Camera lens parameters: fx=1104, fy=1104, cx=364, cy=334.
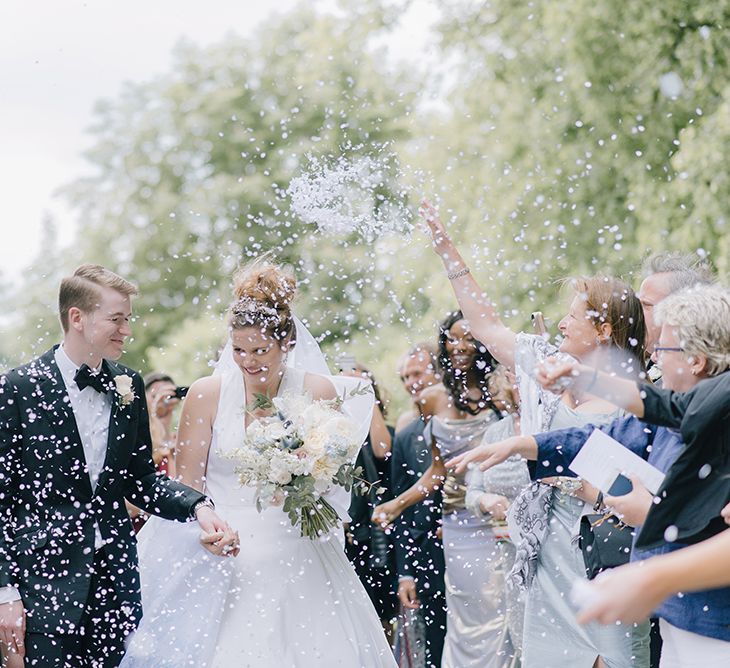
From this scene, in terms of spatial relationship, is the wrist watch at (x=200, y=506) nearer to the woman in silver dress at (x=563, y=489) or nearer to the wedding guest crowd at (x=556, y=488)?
the wedding guest crowd at (x=556, y=488)

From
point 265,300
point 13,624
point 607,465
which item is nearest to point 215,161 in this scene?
point 265,300

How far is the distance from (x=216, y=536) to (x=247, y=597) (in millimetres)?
360

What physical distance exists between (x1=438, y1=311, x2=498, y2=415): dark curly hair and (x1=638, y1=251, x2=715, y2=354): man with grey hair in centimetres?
130

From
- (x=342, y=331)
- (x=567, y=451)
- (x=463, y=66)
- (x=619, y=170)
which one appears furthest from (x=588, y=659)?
(x=342, y=331)

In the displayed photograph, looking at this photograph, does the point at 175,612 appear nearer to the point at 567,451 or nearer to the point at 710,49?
the point at 567,451

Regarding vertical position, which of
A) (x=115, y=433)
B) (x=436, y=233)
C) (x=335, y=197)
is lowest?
(x=115, y=433)

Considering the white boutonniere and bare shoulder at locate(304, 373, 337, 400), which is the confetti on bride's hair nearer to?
bare shoulder at locate(304, 373, 337, 400)

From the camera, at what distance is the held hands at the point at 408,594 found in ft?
20.7

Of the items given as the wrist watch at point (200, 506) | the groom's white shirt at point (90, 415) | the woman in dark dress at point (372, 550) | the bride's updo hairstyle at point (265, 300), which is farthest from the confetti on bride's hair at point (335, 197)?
the wrist watch at point (200, 506)

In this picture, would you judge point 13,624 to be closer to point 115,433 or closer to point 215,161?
point 115,433

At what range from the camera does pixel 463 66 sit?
12188 millimetres

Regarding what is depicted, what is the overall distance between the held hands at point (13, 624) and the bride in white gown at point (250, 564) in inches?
17.8

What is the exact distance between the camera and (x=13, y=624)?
4.43 m

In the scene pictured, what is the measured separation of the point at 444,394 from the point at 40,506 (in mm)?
2643
